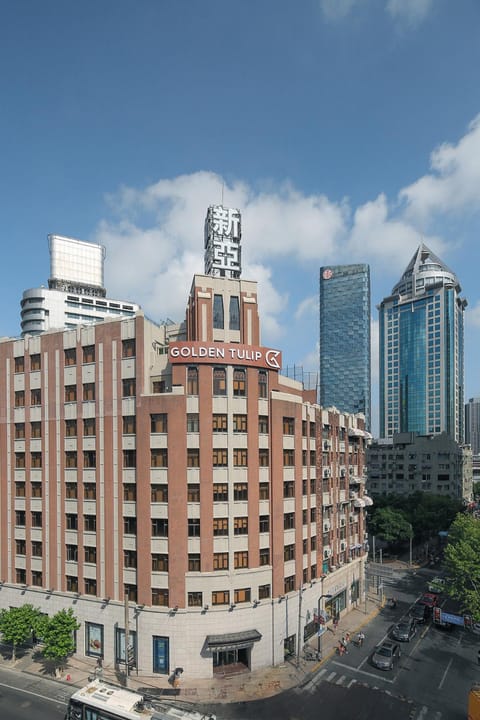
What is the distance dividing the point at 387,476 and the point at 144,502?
358 feet

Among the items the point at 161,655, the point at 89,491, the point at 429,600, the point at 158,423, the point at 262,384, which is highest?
the point at 262,384

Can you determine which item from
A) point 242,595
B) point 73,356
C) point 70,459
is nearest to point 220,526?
point 242,595

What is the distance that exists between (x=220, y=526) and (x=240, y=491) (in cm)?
404

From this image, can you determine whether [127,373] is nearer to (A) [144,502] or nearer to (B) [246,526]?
(A) [144,502]

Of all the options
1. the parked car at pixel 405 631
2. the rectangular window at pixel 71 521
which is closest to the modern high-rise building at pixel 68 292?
the rectangular window at pixel 71 521

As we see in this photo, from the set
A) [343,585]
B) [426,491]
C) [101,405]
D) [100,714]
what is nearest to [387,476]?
[426,491]

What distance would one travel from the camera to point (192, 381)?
47.8 metres

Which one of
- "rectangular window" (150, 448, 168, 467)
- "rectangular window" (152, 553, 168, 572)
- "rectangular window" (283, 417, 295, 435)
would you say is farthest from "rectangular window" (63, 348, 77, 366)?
"rectangular window" (283, 417, 295, 435)

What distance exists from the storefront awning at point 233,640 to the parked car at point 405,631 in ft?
64.9

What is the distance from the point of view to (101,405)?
50875 mm

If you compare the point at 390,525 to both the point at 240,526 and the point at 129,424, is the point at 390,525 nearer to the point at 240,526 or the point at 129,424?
the point at 240,526

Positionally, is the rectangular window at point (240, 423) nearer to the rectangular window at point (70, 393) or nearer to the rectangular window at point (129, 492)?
the rectangular window at point (129, 492)

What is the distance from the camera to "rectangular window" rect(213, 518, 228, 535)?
4688 centimetres

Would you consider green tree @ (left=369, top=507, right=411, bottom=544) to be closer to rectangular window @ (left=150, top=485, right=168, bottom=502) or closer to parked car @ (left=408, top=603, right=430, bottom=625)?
parked car @ (left=408, top=603, right=430, bottom=625)
